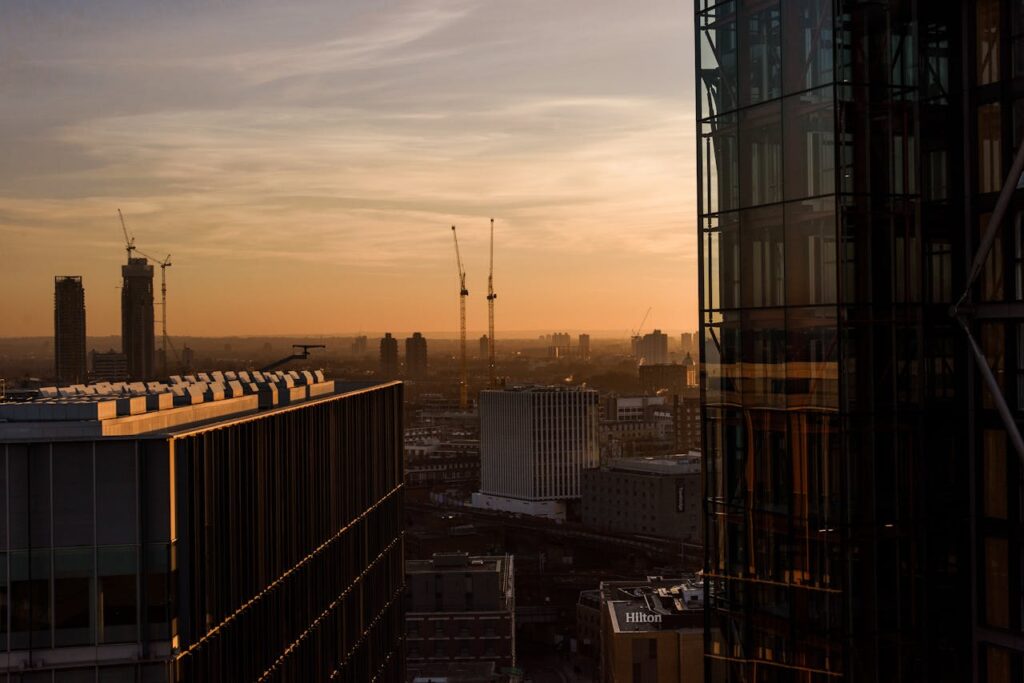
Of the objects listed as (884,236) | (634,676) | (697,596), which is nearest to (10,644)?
(884,236)

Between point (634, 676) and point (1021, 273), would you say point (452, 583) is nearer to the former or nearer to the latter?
point (634, 676)

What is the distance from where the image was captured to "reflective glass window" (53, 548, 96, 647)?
99.4ft

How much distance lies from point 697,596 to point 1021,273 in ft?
273

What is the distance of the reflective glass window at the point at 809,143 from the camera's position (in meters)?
19.9

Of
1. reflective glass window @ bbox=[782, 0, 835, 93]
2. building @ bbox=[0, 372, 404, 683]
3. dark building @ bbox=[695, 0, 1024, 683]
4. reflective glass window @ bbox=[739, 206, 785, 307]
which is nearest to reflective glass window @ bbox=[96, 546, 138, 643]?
building @ bbox=[0, 372, 404, 683]

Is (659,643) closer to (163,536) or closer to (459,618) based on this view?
(459,618)

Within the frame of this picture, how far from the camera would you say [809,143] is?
20266 mm

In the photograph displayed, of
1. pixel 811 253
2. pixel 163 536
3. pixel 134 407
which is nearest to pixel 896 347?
pixel 811 253

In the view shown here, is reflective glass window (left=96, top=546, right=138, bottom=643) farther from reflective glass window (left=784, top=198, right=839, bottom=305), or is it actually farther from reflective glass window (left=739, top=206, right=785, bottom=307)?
reflective glass window (left=784, top=198, right=839, bottom=305)

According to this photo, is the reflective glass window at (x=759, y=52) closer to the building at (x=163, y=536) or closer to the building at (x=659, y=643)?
the building at (x=163, y=536)

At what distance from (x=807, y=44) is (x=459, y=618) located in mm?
122019

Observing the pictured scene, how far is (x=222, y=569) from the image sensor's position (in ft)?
118

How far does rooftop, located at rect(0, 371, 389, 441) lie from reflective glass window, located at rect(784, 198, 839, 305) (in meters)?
18.0


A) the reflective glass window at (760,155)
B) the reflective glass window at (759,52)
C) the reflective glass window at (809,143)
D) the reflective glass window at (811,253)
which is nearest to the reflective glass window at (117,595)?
the reflective glass window at (760,155)
